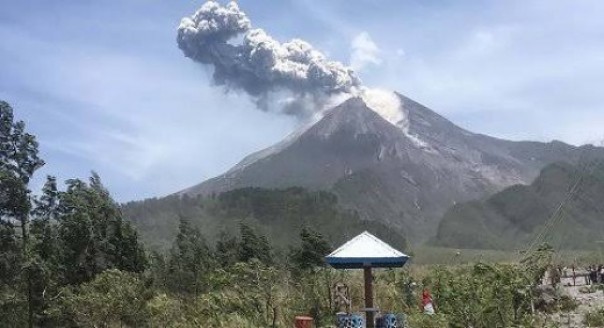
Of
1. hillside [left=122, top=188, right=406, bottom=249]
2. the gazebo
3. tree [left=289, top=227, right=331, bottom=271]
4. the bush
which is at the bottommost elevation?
the bush

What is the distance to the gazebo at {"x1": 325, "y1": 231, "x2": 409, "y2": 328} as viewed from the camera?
17672mm

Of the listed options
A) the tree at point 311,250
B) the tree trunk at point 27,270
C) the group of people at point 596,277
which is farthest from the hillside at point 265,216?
the tree trunk at point 27,270

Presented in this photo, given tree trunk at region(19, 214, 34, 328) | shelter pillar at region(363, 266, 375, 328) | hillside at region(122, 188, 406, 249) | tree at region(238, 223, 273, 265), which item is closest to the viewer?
shelter pillar at region(363, 266, 375, 328)

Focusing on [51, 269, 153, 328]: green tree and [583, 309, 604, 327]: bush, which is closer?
[583, 309, 604, 327]: bush

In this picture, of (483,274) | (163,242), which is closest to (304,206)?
(163,242)

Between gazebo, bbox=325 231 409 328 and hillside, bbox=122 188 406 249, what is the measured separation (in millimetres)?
122144

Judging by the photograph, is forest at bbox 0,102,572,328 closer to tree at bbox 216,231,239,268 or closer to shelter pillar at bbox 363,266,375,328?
shelter pillar at bbox 363,266,375,328

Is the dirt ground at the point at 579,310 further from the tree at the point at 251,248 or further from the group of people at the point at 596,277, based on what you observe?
the tree at the point at 251,248

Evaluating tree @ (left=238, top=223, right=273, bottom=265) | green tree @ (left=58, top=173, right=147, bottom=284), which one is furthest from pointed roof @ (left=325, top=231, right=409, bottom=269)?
tree @ (left=238, top=223, right=273, bottom=265)

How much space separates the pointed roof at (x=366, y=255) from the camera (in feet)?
58.0

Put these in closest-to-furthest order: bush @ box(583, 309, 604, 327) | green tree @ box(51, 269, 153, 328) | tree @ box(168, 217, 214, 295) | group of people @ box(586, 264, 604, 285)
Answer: bush @ box(583, 309, 604, 327)
green tree @ box(51, 269, 153, 328)
group of people @ box(586, 264, 604, 285)
tree @ box(168, 217, 214, 295)

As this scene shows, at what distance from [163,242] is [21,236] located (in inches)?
5233

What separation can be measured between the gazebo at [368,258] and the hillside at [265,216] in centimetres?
12214

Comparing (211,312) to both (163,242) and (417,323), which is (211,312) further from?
(163,242)
